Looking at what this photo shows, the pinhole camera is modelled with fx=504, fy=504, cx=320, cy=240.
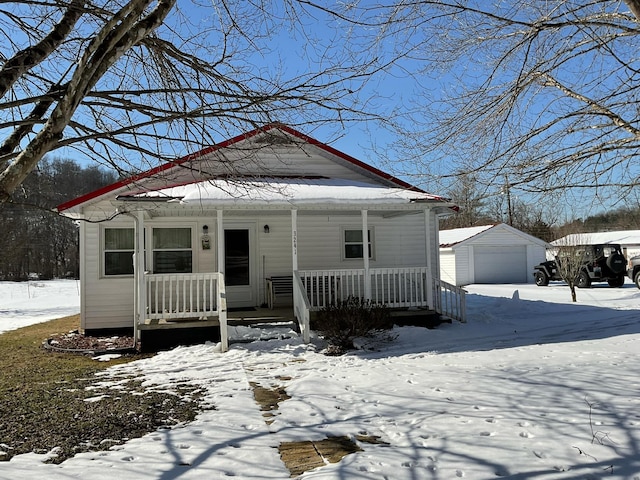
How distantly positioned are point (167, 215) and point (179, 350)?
3722mm

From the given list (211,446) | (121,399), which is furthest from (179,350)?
(211,446)

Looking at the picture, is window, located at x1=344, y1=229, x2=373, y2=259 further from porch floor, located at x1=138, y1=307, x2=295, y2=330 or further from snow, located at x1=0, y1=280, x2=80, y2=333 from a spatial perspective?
snow, located at x1=0, y1=280, x2=80, y2=333

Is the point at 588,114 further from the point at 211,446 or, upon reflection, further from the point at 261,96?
the point at 211,446

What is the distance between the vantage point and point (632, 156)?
4.99m

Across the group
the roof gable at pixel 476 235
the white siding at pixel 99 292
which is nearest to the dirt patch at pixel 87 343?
the white siding at pixel 99 292

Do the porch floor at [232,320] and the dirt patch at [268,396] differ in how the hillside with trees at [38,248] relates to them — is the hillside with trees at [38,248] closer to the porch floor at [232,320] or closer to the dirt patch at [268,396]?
the porch floor at [232,320]

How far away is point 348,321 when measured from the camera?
912cm

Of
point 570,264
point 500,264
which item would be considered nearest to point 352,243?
point 570,264

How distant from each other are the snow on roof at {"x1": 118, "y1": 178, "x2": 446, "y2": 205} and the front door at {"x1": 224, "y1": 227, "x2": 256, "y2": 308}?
6.09ft

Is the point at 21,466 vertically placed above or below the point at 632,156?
below

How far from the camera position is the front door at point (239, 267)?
12.6 m

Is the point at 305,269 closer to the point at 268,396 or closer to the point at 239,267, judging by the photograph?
the point at 239,267

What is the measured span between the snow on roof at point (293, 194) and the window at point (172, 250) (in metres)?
1.92

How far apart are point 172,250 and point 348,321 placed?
5230 mm
